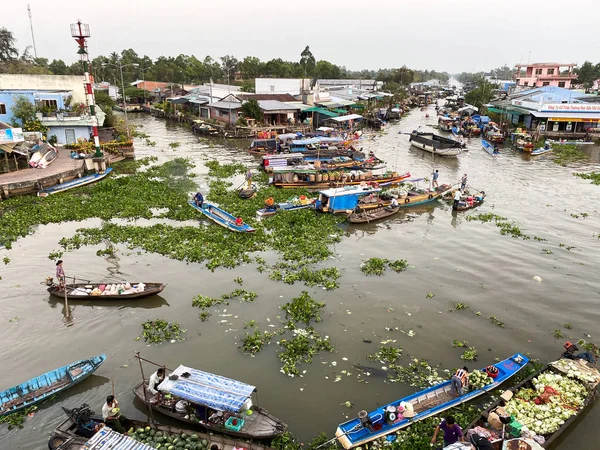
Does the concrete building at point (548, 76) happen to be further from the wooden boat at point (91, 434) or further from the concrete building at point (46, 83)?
the wooden boat at point (91, 434)

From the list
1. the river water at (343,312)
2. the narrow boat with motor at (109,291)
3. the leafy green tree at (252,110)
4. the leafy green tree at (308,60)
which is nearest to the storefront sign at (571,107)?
the river water at (343,312)

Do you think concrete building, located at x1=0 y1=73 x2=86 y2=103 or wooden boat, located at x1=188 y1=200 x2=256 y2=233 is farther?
concrete building, located at x1=0 y1=73 x2=86 y2=103

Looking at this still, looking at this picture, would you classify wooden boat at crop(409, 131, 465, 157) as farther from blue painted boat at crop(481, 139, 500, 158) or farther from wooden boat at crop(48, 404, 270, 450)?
wooden boat at crop(48, 404, 270, 450)

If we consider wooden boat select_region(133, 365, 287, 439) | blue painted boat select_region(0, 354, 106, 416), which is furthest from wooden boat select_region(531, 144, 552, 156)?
blue painted boat select_region(0, 354, 106, 416)

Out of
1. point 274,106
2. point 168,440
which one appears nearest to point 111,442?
point 168,440

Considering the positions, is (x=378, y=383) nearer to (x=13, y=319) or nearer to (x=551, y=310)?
(x=551, y=310)

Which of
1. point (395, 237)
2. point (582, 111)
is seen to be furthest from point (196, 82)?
point (395, 237)
